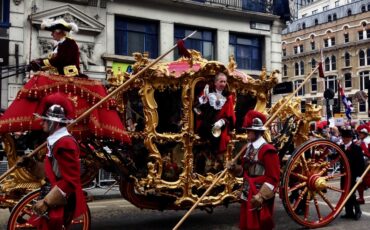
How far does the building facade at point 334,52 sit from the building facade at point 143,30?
31301mm

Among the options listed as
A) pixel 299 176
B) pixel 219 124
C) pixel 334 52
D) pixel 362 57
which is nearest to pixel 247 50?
pixel 299 176

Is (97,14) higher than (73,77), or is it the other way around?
(97,14)

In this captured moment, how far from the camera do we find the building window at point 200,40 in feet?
63.1

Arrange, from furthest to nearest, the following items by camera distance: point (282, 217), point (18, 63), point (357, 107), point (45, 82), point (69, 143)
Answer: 1. point (357, 107)
2. point (18, 63)
3. point (282, 217)
4. point (45, 82)
5. point (69, 143)

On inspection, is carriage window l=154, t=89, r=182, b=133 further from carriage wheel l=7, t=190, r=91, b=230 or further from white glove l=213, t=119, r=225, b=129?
carriage wheel l=7, t=190, r=91, b=230

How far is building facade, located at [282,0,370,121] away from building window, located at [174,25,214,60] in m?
33.0

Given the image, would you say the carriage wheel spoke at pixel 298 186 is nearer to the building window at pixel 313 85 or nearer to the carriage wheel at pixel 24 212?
the carriage wheel at pixel 24 212

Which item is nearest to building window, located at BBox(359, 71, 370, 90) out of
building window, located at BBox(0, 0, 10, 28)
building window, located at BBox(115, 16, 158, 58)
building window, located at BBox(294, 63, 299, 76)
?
building window, located at BBox(294, 63, 299, 76)

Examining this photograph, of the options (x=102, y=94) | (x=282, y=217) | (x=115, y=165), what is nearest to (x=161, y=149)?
(x=115, y=165)

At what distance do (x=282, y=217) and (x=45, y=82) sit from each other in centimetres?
469

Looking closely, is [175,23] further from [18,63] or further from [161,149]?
[161,149]

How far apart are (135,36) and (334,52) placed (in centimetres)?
4500

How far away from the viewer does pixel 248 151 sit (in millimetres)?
5562

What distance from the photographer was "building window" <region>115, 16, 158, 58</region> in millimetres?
17859
